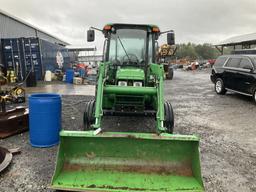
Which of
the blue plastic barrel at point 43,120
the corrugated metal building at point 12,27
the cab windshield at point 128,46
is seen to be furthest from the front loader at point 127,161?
the corrugated metal building at point 12,27

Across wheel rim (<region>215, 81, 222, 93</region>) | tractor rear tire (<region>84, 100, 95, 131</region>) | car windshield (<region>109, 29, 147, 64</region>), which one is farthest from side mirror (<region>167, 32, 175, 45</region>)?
wheel rim (<region>215, 81, 222, 93</region>)

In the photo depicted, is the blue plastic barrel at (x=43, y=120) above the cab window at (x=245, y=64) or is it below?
below

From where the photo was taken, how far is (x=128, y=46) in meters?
6.80

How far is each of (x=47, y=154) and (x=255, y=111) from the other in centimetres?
744

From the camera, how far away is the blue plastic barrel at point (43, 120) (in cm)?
527

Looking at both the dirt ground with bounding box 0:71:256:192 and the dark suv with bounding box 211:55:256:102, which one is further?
the dark suv with bounding box 211:55:256:102

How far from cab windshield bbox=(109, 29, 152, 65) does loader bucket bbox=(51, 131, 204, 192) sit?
3.10 metres

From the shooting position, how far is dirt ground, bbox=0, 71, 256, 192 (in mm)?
4094

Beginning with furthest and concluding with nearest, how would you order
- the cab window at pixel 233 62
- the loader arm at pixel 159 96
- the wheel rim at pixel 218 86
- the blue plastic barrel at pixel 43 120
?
the wheel rim at pixel 218 86 → the cab window at pixel 233 62 → the blue plastic barrel at pixel 43 120 → the loader arm at pixel 159 96

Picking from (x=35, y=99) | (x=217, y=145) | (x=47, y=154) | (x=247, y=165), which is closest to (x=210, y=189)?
(x=247, y=165)

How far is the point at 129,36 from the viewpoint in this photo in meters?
6.80

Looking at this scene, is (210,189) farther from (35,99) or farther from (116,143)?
(35,99)

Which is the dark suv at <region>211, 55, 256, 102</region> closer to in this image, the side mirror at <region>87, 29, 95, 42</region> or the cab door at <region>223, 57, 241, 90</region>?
the cab door at <region>223, 57, 241, 90</region>

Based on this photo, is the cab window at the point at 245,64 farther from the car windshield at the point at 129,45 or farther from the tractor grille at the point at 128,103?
the tractor grille at the point at 128,103
